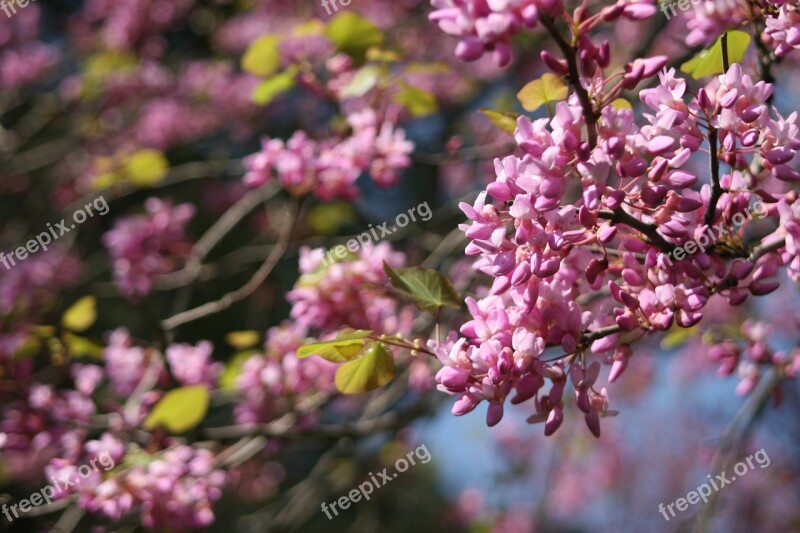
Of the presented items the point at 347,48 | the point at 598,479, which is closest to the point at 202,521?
the point at 347,48

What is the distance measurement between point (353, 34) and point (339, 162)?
0.37m

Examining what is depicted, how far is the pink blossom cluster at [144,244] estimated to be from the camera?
2451 millimetres

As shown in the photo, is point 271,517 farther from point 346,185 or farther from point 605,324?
point 605,324

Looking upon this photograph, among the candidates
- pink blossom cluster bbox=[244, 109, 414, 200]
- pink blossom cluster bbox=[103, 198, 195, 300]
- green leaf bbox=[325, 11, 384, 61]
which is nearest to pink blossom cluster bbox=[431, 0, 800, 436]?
pink blossom cluster bbox=[244, 109, 414, 200]

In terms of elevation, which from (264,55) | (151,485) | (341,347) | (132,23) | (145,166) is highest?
(264,55)

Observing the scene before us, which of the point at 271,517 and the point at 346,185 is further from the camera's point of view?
the point at 271,517

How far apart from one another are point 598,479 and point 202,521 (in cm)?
532

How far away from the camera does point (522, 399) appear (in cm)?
99

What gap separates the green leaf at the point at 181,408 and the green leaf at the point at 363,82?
0.90 m

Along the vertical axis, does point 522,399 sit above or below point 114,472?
above

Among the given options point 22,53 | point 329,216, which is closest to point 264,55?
point 329,216

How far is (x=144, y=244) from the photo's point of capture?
8.24 ft

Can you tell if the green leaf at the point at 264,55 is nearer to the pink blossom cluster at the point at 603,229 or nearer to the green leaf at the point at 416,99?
the green leaf at the point at 416,99

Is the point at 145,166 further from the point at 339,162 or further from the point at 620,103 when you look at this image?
the point at 620,103
